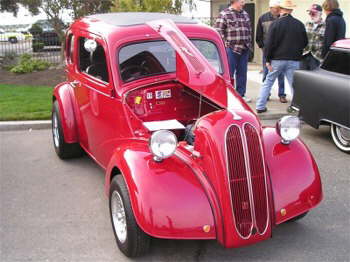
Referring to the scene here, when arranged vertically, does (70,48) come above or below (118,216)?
above

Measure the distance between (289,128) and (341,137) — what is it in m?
2.60

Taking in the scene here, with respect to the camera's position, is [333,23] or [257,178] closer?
[257,178]

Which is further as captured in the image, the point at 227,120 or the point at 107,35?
the point at 107,35

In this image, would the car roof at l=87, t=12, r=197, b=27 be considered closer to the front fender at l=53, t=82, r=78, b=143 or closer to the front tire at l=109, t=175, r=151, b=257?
the front fender at l=53, t=82, r=78, b=143

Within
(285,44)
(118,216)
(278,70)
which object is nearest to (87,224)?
(118,216)

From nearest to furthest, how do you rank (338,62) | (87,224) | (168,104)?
(87,224), (168,104), (338,62)

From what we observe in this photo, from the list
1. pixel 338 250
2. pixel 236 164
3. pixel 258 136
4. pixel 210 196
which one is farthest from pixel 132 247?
pixel 338 250

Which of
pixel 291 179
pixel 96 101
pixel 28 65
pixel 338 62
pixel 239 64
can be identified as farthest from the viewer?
pixel 28 65

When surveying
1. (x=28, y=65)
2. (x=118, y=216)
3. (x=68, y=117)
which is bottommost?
(x=118, y=216)

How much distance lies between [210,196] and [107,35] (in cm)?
217

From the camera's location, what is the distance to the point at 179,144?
3689 millimetres

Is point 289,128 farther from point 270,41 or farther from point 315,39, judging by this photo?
point 315,39

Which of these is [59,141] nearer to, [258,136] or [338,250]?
→ [258,136]

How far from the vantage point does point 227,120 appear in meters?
3.24
